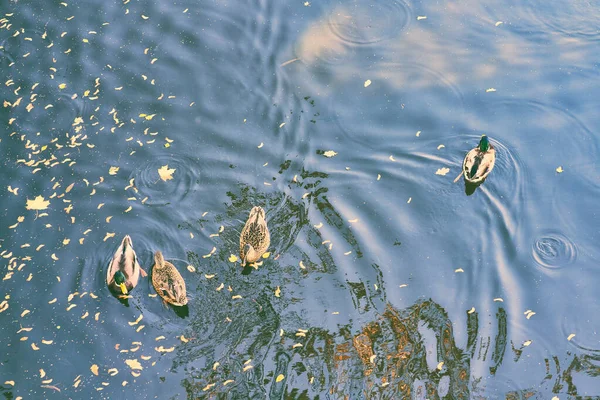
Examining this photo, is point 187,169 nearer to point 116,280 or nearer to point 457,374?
point 116,280

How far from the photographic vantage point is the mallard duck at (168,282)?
29.8 feet

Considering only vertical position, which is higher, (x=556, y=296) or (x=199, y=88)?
(x=199, y=88)

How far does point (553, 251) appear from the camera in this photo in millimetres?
9859

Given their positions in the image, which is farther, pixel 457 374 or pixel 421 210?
pixel 421 210

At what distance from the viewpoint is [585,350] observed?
30.1ft

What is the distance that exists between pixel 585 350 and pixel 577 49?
4.98 metres

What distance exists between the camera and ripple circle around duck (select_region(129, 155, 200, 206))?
33.5 feet

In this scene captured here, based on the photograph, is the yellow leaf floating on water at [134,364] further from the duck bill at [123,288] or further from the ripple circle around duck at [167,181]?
the ripple circle around duck at [167,181]

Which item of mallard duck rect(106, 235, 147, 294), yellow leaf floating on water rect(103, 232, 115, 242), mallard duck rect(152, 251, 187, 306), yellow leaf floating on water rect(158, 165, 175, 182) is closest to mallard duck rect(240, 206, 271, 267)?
mallard duck rect(152, 251, 187, 306)

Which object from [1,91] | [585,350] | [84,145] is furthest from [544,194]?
[1,91]

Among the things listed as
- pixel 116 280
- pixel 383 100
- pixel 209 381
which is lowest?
pixel 209 381

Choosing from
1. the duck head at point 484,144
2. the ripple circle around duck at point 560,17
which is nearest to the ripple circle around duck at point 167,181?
the duck head at point 484,144

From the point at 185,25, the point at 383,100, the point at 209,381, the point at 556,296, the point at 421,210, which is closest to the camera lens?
the point at 209,381

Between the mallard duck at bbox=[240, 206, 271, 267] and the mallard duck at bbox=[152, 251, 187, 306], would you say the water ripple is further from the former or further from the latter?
the mallard duck at bbox=[152, 251, 187, 306]
